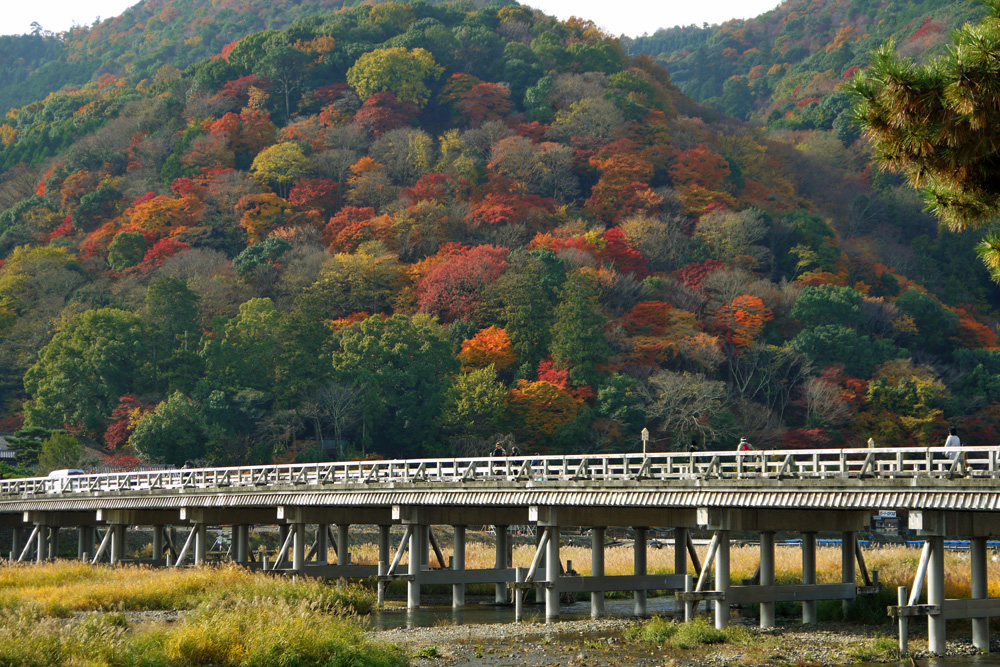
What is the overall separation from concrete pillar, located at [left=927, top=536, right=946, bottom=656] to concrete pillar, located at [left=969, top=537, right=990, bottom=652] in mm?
1062

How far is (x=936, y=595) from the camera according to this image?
25.3m

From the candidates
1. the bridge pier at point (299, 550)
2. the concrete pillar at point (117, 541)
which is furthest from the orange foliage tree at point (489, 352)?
the bridge pier at point (299, 550)

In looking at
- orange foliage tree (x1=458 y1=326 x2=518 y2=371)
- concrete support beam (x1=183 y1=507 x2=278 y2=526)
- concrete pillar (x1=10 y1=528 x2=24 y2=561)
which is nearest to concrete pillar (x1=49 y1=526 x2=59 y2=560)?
concrete pillar (x1=10 y1=528 x2=24 y2=561)

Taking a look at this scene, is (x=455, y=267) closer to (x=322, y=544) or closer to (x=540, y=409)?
(x=540, y=409)

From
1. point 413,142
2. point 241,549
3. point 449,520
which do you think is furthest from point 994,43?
point 413,142

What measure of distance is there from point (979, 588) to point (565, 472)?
1230 cm

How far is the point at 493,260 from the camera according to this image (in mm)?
93125

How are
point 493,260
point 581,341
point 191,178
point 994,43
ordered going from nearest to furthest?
point 994,43, point 581,341, point 493,260, point 191,178

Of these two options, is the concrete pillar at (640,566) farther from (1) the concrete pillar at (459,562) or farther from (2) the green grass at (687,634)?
(2) the green grass at (687,634)

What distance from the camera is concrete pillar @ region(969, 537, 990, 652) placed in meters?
26.1

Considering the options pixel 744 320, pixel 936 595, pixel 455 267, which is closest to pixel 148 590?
pixel 936 595

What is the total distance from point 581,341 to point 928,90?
6822cm

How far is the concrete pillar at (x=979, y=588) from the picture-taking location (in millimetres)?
26125

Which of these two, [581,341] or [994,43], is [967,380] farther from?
[994,43]
